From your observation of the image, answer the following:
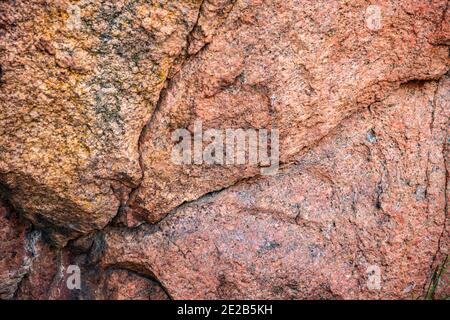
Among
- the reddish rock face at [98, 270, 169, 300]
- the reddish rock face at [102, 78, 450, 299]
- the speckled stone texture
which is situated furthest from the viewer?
the reddish rock face at [98, 270, 169, 300]

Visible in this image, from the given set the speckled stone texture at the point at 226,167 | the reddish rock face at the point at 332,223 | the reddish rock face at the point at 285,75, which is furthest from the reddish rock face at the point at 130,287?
the reddish rock face at the point at 285,75

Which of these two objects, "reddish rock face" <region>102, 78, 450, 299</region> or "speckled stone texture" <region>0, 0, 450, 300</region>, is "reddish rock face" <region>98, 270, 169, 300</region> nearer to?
"speckled stone texture" <region>0, 0, 450, 300</region>

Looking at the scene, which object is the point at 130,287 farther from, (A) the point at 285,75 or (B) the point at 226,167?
(A) the point at 285,75

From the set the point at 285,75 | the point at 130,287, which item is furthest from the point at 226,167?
the point at 130,287

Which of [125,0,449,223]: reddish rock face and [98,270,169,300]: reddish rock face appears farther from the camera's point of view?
[98,270,169,300]: reddish rock face

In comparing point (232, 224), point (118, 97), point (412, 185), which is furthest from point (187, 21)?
point (412, 185)

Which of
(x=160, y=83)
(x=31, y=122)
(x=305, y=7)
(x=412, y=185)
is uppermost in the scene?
(x=305, y=7)

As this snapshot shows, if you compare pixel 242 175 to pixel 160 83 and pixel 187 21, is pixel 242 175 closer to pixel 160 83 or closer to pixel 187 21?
pixel 160 83

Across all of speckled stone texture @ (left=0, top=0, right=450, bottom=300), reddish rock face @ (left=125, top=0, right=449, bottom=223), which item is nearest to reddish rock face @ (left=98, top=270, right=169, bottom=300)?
speckled stone texture @ (left=0, top=0, right=450, bottom=300)
